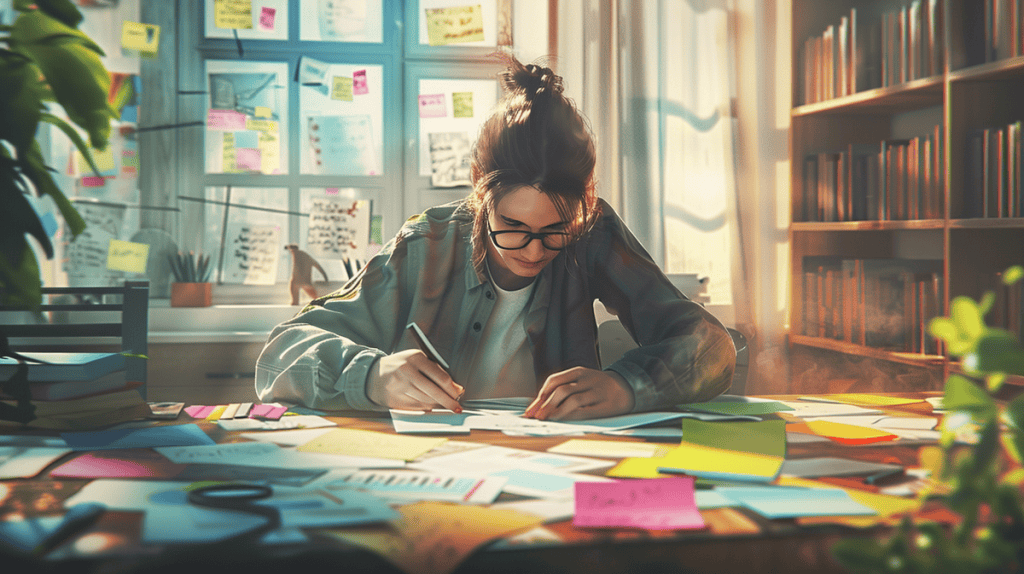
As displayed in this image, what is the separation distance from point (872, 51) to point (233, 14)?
2251 millimetres

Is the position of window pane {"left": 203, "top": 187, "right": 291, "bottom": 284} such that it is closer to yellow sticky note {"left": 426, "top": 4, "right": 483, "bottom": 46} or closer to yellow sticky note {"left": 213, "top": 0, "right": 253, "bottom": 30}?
yellow sticky note {"left": 213, "top": 0, "right": 253, "bottom": 30}

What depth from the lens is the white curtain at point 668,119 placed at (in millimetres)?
2598

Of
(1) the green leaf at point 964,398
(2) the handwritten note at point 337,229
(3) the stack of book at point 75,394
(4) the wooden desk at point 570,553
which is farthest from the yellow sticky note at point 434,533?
(2) the handwritten note at point 337,229

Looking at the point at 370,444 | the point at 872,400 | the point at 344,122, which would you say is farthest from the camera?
the point at 344,122

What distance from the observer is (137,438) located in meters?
0.81

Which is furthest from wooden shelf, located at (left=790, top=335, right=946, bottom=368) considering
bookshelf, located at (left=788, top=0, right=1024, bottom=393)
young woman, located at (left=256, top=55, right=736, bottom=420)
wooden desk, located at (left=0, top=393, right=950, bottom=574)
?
wooden desk, located at (left=0, top=393, right=950, bottom=574)

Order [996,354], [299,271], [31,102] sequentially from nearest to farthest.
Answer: [996,354], [31,102], [299,271]

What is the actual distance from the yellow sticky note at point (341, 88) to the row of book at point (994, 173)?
2067 millimetres

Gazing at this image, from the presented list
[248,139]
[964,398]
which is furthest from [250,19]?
[964,398]

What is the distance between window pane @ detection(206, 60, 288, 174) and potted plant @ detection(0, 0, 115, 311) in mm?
2139

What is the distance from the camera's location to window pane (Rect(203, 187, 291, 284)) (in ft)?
8.67

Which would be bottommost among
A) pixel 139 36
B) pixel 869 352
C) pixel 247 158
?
pixel 869 352

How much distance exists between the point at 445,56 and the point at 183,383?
1.53 meters

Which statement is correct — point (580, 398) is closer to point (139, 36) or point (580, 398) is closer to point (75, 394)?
point (75, 394)
